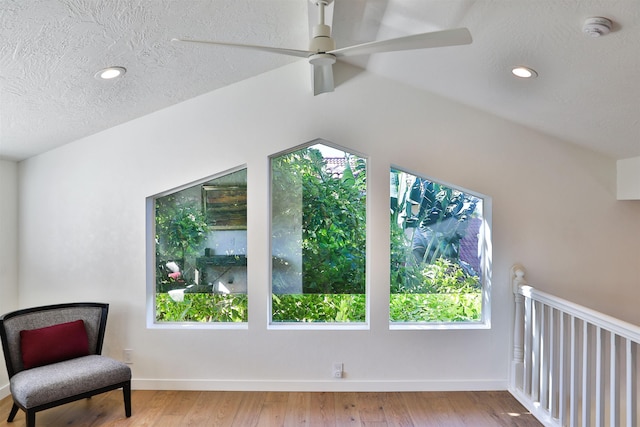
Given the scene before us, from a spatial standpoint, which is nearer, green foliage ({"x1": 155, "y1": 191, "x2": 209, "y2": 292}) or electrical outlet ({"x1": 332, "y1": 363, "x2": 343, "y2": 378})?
electrical outlet ({"x1": 332, "y1": 363, "x2": 343, "y2": 378})

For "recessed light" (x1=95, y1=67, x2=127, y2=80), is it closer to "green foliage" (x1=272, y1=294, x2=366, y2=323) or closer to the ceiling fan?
the ceiling fan

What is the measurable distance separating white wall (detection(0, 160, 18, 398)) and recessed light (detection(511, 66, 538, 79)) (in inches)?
155

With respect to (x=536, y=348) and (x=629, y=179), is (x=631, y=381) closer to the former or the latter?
(x=536, y=348)

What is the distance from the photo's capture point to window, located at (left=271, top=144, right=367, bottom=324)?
13.4ft

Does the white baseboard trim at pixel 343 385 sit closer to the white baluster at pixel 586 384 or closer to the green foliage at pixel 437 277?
the green foliage at pixel 437 277

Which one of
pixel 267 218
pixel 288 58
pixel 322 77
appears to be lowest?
pixel 267 218

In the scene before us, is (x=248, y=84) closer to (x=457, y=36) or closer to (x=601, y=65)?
(x=457, y=36)

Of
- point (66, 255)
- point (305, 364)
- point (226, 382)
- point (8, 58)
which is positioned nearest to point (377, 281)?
point (305, 364)

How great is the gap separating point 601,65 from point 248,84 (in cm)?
259

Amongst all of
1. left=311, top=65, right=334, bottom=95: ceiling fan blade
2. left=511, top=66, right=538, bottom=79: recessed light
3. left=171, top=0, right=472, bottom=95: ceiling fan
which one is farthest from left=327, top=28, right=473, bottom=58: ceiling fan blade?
left=511, top=66, right=538, bottom=79: recessed light

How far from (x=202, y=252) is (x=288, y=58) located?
1.80 meters

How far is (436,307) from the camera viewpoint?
13.5 feet

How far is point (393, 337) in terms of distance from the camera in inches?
155

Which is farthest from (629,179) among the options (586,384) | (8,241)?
(8,241)
